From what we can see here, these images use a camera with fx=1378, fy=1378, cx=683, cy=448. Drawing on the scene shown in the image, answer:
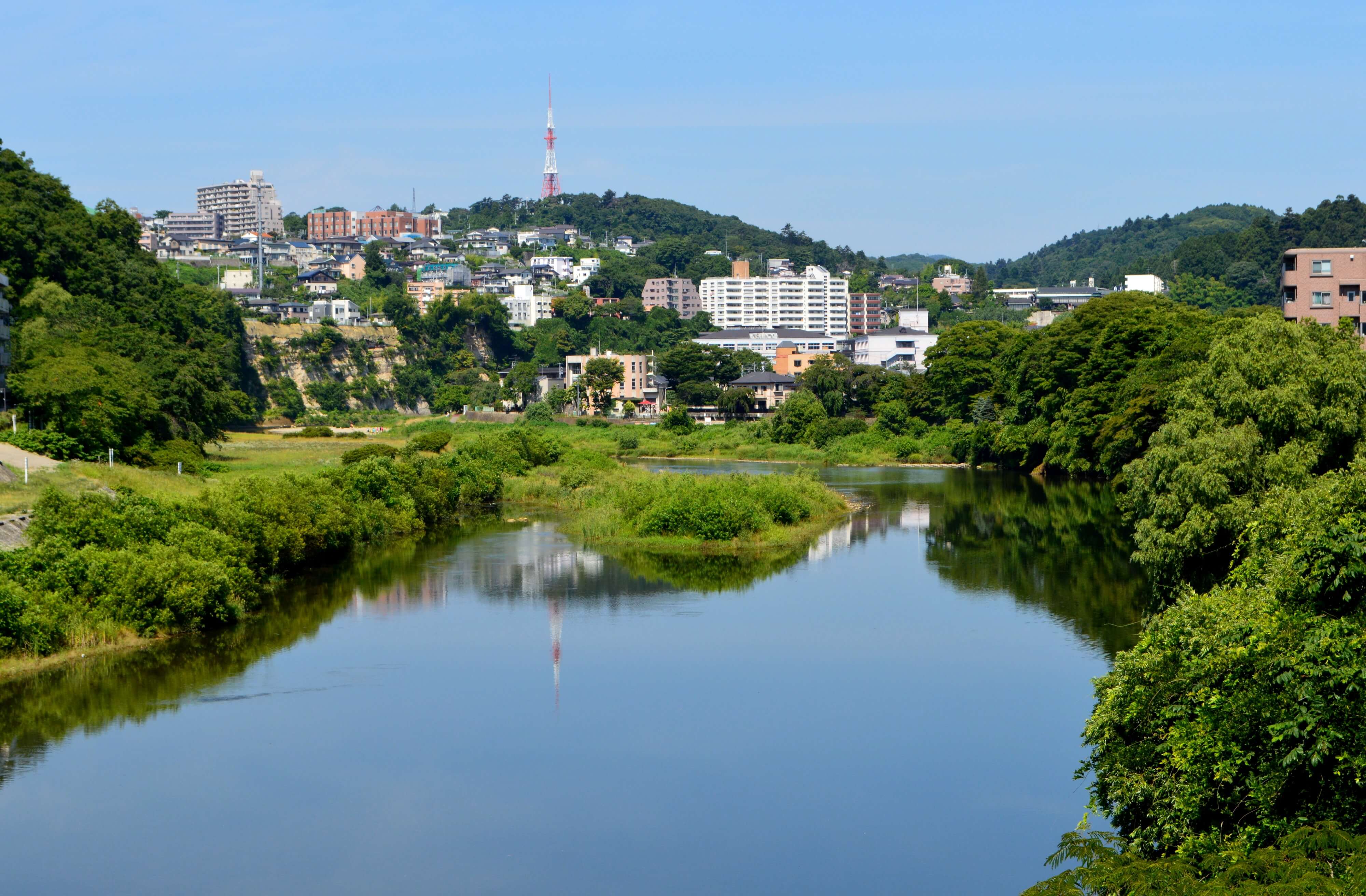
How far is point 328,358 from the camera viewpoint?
275 feet

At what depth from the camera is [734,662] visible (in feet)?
60.0

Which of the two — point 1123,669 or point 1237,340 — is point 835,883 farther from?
point 1237,340

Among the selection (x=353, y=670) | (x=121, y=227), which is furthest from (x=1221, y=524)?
(x=121, y=227)

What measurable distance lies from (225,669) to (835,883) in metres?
9.52

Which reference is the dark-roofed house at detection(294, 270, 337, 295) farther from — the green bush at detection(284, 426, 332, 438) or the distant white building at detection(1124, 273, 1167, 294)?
the distant white building at detection(1124, 273, 1167, 294)

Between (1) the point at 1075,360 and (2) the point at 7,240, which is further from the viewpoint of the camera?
(1) the point at 1075,360

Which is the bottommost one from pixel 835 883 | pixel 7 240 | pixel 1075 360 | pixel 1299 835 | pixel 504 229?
pixel 835 883

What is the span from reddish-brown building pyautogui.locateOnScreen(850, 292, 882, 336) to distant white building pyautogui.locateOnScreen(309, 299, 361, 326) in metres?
48.6

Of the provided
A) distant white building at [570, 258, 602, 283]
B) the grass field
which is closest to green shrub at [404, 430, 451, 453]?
the grass field

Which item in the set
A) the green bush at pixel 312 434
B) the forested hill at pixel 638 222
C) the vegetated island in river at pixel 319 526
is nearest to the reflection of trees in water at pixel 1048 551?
the vegetated island in river at pixel 319 526

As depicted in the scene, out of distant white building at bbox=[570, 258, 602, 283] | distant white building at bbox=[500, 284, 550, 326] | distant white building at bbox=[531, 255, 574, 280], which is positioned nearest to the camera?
distant white building at bbox=[500, 284, 550, 326]

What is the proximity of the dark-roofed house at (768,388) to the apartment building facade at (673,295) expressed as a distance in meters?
45.1

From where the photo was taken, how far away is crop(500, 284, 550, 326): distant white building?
356 ft

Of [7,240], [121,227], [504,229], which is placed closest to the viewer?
[7,240]
